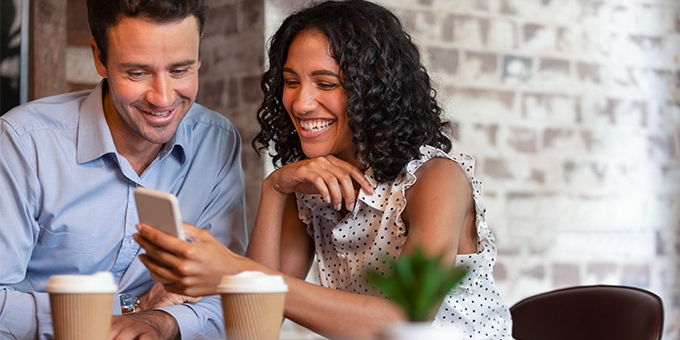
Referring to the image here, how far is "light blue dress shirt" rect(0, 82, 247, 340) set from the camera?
2.07 m

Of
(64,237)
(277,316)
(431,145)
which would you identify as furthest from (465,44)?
(277,316)

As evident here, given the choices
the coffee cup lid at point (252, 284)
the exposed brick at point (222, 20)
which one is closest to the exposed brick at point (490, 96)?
the exposed brick at point (222, 20)

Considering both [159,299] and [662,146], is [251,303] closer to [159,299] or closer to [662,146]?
[159,299]

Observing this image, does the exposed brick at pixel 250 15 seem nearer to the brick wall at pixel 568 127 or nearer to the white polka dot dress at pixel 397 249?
the brick wall at pixel 568 127

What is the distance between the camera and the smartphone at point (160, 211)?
1352 millimetres

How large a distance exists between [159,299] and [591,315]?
3.30 feet

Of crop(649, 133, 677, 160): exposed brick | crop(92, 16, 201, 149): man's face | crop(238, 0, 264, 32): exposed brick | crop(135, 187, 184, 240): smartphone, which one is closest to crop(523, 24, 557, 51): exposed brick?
crop(649, 133, 677, 160): exposed brick

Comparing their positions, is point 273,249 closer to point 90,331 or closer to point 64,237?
point 64,237

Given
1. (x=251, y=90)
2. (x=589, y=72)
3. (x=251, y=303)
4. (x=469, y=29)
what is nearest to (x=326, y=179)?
(x=251, y=303)

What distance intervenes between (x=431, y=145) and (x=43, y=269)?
0.99 meters

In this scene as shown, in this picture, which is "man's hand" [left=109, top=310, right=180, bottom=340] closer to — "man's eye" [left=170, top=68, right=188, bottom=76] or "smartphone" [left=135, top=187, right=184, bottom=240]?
"smartphone" [left=135, top=187, right=184, bottom=240]

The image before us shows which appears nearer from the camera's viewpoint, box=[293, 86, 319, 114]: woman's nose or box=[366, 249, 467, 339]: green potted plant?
box=[366, 249, 467, 339]: green potted plant

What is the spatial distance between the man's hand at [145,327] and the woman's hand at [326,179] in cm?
42

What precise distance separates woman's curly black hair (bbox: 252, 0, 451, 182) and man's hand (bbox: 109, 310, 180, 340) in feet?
1.94
